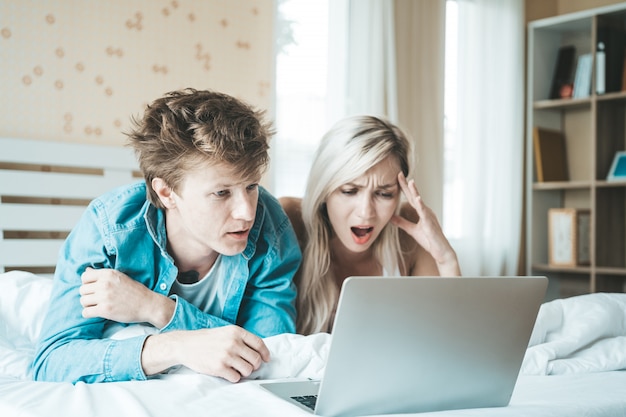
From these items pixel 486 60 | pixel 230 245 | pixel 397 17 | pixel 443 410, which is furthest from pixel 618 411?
pixel 486 60

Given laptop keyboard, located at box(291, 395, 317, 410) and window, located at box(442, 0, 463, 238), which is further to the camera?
window, located at box(442, 0, 463, 238)

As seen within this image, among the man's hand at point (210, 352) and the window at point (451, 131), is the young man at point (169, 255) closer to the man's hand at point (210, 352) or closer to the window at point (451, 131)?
the man's hand at point (210, 352)

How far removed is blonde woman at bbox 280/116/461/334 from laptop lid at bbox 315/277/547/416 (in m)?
0.77

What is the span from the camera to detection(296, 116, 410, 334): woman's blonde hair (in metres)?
1.72

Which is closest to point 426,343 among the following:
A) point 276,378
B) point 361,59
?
point 276,378

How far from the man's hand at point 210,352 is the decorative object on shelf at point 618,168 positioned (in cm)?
287

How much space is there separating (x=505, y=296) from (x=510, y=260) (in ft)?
9.64

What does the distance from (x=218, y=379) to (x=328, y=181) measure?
2.59ft

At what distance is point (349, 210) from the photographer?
1.75 metres

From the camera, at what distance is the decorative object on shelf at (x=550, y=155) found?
3762mm

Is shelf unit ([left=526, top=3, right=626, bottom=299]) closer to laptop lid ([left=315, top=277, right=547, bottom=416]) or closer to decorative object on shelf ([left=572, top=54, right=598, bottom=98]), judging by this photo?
decorative object on shelf ([left=572, top=54, right=598, bottom=98])

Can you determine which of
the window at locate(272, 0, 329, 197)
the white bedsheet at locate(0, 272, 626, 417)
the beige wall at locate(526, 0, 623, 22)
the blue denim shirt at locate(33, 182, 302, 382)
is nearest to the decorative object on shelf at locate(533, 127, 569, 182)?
the beige wall at locate(526, 0, 623, 22)

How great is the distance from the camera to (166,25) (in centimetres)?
272

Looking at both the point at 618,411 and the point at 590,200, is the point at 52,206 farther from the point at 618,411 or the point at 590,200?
the point at 590,200
